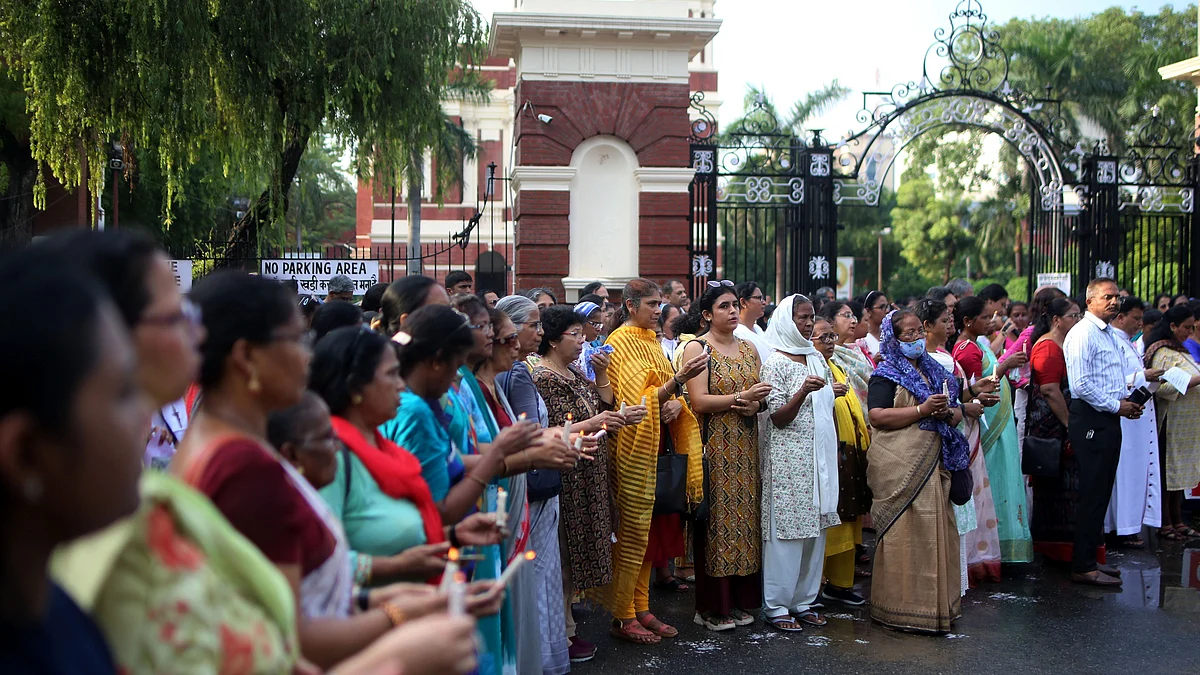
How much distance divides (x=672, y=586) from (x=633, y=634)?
4.97ft

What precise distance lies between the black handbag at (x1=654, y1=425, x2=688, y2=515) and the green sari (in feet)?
9.59

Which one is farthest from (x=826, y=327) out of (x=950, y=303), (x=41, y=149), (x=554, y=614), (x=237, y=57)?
(x=41, y=149)

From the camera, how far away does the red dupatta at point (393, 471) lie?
9.37 feet

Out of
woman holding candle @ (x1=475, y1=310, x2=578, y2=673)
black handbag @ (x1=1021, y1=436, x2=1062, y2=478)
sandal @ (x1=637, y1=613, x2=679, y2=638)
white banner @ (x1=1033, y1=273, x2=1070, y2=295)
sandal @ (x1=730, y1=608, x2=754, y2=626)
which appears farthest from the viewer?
white banner @ (x1=1033, y1=273, x2=1070, y2=295)

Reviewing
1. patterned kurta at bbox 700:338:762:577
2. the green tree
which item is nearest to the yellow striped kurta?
patterned kurta at bbox 700:338:762:577

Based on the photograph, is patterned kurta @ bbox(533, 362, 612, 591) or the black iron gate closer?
patterned kurta @ bbox(533, 362, 612, 591)

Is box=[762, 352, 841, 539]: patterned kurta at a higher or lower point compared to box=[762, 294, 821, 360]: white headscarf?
lower

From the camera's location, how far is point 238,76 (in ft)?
39.4

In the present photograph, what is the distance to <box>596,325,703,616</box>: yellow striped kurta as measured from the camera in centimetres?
622

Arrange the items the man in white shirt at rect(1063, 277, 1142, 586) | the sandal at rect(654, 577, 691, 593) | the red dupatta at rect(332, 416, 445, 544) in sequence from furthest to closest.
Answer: the sandal at rect(654, 577, 691, 593), the man in white shirt at rect(1063, 277, 1142, 586), the red dupatta at rect(332, 416, 445, 544)

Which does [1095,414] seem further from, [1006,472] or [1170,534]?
[1170,534]

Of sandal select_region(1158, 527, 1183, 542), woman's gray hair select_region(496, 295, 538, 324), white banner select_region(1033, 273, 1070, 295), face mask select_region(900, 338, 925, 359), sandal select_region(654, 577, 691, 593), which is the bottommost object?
sandal select_region(654, 577, 691, 593)

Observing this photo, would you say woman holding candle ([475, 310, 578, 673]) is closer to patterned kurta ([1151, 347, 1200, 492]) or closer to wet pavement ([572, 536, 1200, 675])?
wet pavement ([572, 536, 1200, 675])

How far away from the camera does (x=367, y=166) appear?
1373 cm
